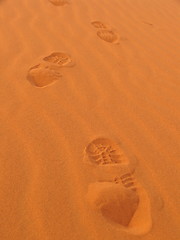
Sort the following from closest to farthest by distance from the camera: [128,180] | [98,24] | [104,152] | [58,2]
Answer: [128,180] → [104,152] → [98,24] → [58,2]

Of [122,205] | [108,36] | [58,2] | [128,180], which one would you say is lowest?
[122,205]

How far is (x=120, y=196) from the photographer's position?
59.7 inches

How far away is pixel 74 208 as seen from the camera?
4.78 ft

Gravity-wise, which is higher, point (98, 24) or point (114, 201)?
point (98, 24)

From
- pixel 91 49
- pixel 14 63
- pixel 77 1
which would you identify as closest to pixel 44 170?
pixel 14 63

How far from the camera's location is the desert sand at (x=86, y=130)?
4.70 feet

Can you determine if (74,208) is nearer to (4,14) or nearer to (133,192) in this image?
(133,192)

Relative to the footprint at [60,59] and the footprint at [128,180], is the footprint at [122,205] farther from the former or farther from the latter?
the footprint at [60,59]

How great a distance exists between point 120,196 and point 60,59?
57.5 inches

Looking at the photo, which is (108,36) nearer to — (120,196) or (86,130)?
(86,130)

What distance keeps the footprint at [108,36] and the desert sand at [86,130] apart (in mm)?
17

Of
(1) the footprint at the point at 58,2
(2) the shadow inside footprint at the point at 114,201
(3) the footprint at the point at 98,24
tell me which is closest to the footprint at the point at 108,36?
(3) the footprint at the point at 98,24

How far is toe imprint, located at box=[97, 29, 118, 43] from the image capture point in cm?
309

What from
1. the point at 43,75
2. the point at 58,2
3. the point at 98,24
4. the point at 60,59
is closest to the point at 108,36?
the point at 98,24
